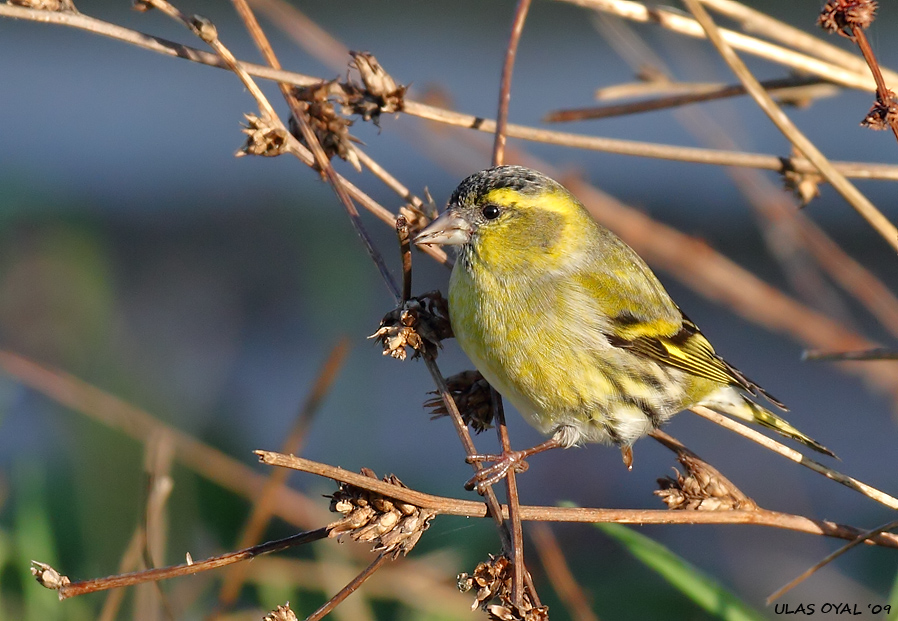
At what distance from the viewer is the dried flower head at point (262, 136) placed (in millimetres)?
1939

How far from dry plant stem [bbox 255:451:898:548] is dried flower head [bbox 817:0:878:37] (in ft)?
3.07

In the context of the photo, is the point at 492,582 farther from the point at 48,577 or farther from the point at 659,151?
the point at 659,151

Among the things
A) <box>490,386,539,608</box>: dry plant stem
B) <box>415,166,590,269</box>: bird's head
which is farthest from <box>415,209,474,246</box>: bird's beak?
<box>490,386,539,608</box>: dry plant stem

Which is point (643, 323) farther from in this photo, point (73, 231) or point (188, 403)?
point (73, 231)

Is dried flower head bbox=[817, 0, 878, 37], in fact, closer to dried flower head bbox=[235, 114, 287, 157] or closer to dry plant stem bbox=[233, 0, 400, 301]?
dry plant stem bbox=[233, 0, 400, 301]

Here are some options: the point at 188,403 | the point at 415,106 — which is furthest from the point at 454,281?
the point at 188,403

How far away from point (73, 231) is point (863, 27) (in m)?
3.52

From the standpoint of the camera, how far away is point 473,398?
2367mm

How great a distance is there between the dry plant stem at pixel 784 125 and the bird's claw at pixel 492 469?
865 millimetres

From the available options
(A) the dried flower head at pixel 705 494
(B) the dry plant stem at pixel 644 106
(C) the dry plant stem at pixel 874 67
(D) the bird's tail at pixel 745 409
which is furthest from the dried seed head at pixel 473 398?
(C) the dry plant stem at pixel 874 67

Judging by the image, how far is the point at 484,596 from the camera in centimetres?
160

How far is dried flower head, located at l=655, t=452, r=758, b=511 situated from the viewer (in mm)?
1882

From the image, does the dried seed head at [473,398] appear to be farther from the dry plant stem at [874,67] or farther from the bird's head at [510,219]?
the dry plant stem at [874,67]

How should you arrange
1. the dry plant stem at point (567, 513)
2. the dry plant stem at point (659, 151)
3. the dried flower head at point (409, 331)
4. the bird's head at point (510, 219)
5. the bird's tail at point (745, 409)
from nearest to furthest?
the dry plant stem at point (567, 513)
the dried flower head at point (409, 331)
the dry plant stem at point (659, 151)
the bird's head at point (510, 219)
the bird's tail at point (745, 409)
